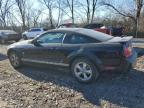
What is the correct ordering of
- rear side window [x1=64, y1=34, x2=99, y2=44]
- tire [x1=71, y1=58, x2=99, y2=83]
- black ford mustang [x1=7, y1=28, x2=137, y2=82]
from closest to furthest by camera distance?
black ford mustang [x1=7, y1=28, x2=137, y2=82] < tire [x1=71, y1=58, x2=99, y2=83] < rear side window [x1=64, y1=34, x2=99, y2=44]

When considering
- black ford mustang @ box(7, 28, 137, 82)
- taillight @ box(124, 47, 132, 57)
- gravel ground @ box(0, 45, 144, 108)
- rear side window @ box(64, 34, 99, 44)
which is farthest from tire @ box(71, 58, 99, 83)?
taillight @ box(124, 47, 132, 57)

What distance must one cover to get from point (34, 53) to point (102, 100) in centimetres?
328

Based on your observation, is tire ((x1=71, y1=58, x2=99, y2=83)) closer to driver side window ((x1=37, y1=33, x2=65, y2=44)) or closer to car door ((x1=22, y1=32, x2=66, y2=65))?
car door ((x1=22, y1=32, x2=66, y2=65))

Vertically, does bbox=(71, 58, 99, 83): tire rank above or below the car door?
below

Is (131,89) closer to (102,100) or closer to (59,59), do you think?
(102,100)

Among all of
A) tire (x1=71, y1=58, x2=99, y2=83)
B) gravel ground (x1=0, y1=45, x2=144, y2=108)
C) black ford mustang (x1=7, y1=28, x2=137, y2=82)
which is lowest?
gravel ground (x1=0, y1=45, x2=144, y2=108)

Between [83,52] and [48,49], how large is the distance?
1.31 metres

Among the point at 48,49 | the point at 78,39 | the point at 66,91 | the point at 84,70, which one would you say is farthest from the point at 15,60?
the point at 66,91

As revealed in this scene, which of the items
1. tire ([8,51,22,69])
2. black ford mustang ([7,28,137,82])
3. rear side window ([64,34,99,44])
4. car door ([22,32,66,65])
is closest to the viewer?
black ford mustang ([7,28,137,82])

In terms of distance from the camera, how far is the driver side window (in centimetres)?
744

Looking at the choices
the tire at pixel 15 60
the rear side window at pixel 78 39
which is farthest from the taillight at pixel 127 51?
the tire at pixel 15 60

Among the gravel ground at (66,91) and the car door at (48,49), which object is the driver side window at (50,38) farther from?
the gravel ground at (66,91)

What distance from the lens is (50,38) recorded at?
771cm

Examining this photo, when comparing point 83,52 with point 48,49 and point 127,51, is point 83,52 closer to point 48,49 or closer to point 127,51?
point 127,51
